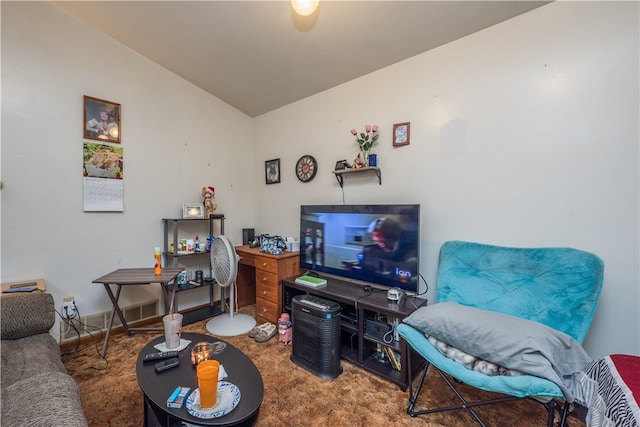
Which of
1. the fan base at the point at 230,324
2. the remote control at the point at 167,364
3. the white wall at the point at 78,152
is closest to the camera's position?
the remote control at the point at 167,364

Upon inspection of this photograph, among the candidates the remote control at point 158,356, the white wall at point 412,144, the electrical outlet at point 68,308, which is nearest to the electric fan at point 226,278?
the white wall at point 412,144

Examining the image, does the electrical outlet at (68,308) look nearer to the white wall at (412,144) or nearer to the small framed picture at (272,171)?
the white wall at (412,144)

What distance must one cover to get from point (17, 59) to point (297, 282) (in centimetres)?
282

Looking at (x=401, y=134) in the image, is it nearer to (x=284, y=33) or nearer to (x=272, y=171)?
(x=284, y=33)

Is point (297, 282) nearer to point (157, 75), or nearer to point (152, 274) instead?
point (152, 274)

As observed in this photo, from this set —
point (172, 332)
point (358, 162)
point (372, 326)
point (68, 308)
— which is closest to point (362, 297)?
point (372, 326)

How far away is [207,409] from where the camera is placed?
3.45 ft

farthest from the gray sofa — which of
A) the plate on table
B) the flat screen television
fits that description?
the flat screen television

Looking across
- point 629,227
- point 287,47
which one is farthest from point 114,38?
point 629,227

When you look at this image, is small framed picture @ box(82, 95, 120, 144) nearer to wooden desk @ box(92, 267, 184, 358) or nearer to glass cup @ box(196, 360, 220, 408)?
wooden desk @ box(92, 267, 184, 358)

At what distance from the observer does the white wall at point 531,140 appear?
1483mm

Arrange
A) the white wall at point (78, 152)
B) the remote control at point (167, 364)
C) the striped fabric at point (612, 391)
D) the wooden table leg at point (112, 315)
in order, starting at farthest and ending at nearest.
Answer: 1. the wooden table leg at point (112, 315)
2. the white wall at point (78, 152)
3. the remote control at point (167, 364)
4. the striped fabric at point (612, 391)

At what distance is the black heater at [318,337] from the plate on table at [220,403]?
838mm

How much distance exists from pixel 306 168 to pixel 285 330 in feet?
5.49
